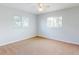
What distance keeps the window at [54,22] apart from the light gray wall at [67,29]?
0.53 ft

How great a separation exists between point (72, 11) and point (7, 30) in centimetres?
271

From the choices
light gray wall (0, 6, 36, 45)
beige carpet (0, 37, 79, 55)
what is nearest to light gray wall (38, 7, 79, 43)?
beige carpet (0, 37, 79, 55)

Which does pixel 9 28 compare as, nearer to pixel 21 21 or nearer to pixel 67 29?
pixel 21 21

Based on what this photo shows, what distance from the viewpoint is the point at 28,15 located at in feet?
15.2

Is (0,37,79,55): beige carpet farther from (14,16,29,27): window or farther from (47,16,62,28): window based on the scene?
(47,16,62,28): window

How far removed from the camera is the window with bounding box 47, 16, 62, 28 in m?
4.03

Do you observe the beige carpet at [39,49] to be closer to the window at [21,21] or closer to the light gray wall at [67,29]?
the light gray wall at [67,29]

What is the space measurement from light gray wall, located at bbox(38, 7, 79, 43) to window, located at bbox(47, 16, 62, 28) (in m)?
0.16

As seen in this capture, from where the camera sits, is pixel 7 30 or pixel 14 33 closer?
pixel 7 30

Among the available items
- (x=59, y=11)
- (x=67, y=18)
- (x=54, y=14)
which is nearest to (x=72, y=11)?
(x=67, y=18)

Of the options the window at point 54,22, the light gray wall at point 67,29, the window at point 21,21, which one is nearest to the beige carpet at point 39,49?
the light gray wall at point 67,29

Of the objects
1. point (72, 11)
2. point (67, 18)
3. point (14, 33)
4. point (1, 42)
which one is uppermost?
point (72, 11)

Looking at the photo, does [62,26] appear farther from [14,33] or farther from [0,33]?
[0,33]

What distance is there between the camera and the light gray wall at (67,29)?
331 cm
